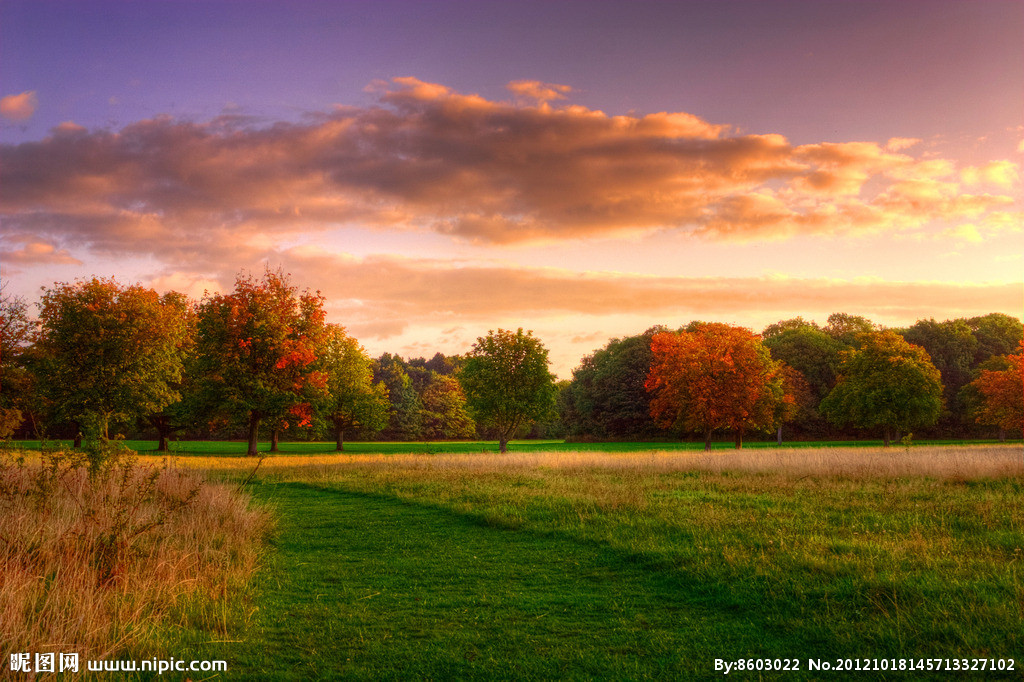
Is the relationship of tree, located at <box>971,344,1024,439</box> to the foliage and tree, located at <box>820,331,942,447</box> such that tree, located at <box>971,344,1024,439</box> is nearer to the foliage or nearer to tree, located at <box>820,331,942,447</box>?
tree, located at <box>820,331,942,447</box>

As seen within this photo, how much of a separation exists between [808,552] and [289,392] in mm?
33326

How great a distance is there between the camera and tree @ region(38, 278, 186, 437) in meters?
36.2

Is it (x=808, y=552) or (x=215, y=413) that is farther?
(x=215, y=413)

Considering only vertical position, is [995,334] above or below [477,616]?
above

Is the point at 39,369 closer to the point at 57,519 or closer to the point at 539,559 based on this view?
the point at 57,519

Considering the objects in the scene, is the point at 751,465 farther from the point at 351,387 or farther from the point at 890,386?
the point at 351,387

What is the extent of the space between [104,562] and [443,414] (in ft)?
277

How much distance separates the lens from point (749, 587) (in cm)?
782

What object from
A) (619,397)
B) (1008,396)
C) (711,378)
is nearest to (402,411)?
(619,397)

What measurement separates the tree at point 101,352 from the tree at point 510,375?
1968 cm

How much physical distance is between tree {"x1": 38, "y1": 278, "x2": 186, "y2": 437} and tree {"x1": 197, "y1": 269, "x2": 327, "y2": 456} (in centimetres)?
299

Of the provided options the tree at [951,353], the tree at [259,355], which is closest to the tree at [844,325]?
the tree at [951,353]

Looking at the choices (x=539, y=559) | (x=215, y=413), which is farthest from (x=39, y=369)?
(x=539, y=559)

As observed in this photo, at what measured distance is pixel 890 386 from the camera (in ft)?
145
